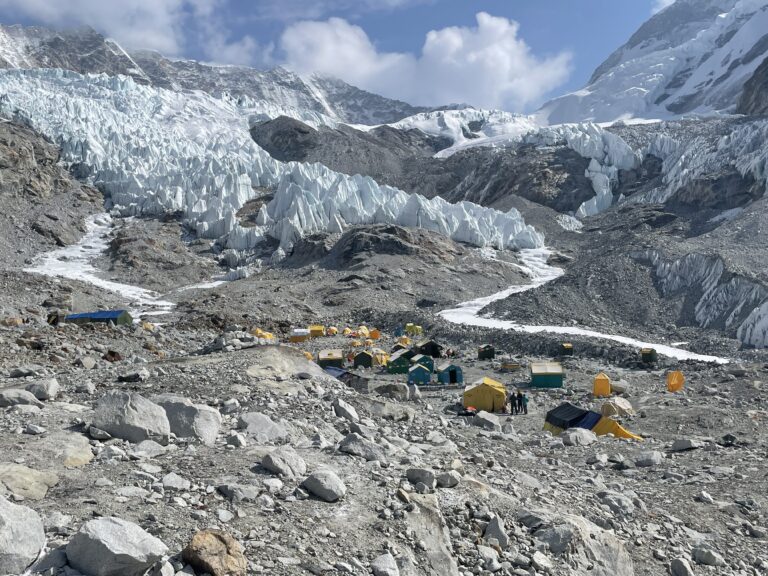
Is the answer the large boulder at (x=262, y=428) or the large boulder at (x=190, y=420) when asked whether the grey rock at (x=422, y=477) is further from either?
Result: the large boulder at (x=190, y=420)

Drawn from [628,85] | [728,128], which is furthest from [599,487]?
[628,85]

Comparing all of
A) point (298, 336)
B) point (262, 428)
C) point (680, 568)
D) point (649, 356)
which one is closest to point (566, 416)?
point (680, 568)

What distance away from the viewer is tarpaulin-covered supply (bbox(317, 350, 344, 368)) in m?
31.4

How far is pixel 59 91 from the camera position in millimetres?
122938

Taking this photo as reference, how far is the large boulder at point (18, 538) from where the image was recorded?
5.37m

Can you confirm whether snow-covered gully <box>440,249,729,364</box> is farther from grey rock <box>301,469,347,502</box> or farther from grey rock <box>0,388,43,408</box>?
grey rock <box>0,388,43,408</box>

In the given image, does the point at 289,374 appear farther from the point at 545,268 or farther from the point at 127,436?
the point at 545,268

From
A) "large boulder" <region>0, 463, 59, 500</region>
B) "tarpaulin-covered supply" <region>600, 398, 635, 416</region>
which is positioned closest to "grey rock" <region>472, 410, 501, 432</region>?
"tarpaulin-covered supply" <region>600, 398, 635, 416</region>

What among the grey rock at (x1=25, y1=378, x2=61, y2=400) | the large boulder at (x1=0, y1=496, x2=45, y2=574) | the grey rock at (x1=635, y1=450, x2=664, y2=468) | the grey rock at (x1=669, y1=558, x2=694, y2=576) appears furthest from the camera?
the grey rock at (x1=635, y1=450, x2=664, y2=468)

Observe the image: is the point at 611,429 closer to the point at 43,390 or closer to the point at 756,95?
the point at 43,390

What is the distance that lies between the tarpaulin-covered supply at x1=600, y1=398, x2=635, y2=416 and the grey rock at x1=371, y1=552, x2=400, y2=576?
16.3 m

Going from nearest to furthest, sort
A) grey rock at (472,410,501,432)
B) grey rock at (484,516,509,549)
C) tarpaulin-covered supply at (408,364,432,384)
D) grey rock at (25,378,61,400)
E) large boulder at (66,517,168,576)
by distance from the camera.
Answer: large boulder at (66,517,168,576) → grey rock at (484,516,509,549) → grey rock at (25,378,61,400) → grey rock at (472,410,501,432) → tarpaulin-covered supply at (408,364,432,384)

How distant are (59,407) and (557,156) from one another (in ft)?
363

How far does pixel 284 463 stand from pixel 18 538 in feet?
11.0
